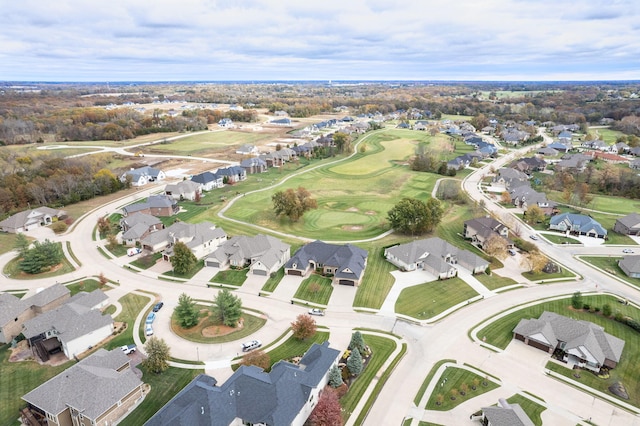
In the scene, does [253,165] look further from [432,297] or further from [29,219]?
[432,297]

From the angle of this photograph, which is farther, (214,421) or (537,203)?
(537,203)

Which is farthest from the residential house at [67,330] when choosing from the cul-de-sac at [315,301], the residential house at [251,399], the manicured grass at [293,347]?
the manicured grass at [293,347]

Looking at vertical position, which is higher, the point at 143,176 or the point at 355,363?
the point at 143,176

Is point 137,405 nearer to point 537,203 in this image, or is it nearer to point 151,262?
point 151,262

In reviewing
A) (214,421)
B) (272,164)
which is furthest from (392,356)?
(272,164)

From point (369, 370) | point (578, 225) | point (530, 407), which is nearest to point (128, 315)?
point (369, 370)

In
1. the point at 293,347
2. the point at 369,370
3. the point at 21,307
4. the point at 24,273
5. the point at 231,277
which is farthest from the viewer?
the point at 24,273

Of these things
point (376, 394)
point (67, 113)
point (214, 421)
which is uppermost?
point (67, 113)
